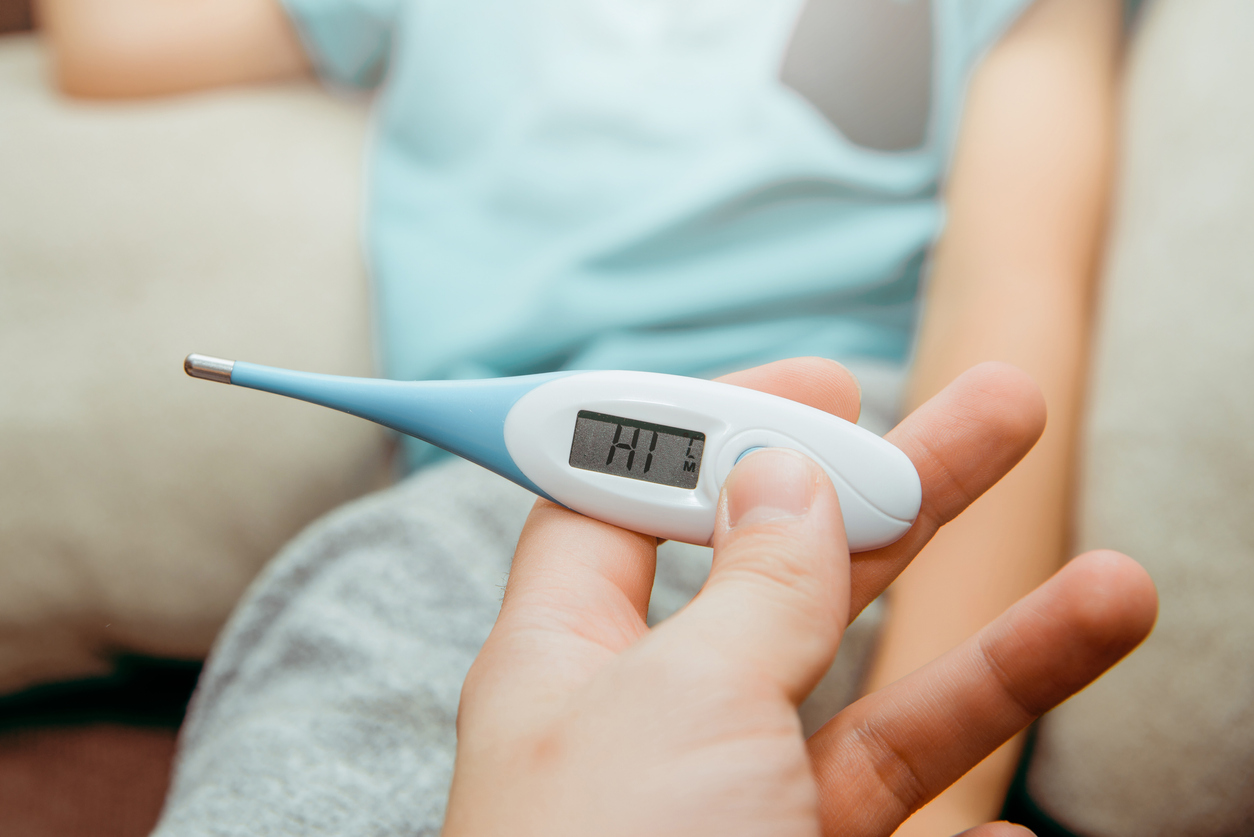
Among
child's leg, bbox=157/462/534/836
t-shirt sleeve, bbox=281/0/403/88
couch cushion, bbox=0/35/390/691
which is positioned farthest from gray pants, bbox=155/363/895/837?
t-shirt sleeve, bbox=281/0/403/88

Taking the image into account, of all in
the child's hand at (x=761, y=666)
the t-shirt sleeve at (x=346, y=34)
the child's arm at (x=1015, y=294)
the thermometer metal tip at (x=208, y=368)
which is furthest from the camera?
the t-shirt sleeve at (x=346, y=34)

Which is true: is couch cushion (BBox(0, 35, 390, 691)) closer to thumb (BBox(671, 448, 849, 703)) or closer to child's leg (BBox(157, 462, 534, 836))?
child's leg (BBox(157, 462, 534, 836))

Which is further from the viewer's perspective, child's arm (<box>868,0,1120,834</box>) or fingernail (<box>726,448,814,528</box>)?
child's arm (<box>868,0,1120,834</box>)

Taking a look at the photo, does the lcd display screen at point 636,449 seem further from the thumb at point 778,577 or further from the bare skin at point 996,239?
the bare skin at point 996,239

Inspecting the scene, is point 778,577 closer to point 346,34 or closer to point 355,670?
point 355,670

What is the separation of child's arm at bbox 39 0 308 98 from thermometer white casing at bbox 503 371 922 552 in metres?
0.66

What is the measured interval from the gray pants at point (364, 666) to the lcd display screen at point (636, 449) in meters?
0.14

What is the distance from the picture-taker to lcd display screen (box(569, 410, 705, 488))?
1.48 ft

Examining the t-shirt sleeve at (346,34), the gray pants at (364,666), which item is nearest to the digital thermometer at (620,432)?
the gray pants at (364,666)

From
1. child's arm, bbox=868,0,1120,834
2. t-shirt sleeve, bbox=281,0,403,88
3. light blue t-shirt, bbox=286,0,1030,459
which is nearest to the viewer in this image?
child's arm, bbox=868,0,1120,834

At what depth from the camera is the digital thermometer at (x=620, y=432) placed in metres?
0.43

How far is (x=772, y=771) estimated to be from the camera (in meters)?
0.31

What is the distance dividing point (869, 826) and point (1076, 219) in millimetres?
520

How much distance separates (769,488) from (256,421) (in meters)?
0.49
